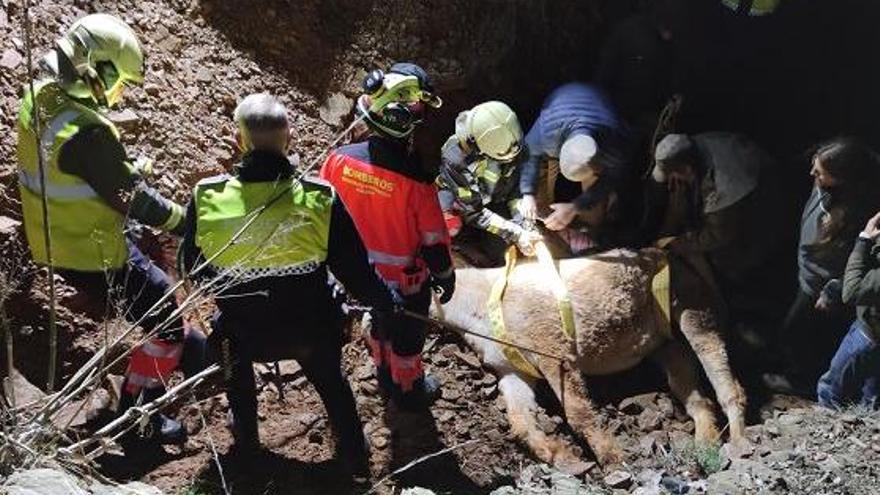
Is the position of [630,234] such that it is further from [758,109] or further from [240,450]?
[240,450]

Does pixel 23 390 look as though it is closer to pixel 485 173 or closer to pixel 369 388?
pixel 369 388

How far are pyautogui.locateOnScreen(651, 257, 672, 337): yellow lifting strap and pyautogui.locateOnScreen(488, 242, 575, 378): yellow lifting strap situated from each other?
536 millimetres

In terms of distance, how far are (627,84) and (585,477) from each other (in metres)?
2.70

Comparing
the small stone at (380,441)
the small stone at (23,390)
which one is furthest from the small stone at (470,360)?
the small stone at (23,390)

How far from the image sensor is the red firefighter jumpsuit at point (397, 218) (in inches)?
174

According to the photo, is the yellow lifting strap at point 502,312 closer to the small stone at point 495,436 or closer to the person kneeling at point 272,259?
the small stone at point 495,436

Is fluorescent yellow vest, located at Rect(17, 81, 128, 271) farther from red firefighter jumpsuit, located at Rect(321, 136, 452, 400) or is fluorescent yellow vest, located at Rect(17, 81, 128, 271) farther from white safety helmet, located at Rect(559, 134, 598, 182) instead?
white safety helmet, located at Rect(559, 134, 598, 182)

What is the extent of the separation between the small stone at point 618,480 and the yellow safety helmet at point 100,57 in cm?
293

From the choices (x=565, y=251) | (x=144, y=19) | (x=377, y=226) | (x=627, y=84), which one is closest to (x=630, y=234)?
(x=565, y=251)

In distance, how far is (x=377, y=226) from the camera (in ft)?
15.0

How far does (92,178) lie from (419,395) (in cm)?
206

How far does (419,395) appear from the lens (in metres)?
5.04

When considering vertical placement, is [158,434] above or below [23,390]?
below

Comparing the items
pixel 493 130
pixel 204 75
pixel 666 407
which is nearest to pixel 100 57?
pixel 204 75
